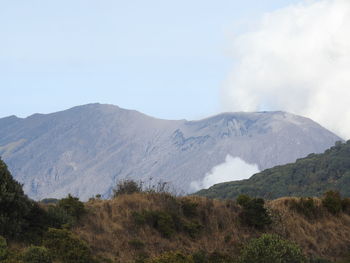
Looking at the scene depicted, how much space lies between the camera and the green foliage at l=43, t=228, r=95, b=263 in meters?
19.3

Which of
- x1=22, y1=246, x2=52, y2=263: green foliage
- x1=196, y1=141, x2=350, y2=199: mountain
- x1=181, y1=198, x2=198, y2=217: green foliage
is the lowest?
x1=22, y1=246, x2=52, y2=263: green foliage

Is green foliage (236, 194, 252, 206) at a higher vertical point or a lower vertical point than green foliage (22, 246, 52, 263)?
higher

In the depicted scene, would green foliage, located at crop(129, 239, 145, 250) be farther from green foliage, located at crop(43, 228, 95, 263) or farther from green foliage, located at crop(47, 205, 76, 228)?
green foliage, located at crop(43, 228, 95, 263)

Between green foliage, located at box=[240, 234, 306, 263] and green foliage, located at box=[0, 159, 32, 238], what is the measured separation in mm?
9074

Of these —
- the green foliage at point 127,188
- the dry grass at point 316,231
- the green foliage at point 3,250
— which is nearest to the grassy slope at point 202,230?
the dry grass at point 316,231

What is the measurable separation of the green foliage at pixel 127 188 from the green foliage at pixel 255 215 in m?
5.67

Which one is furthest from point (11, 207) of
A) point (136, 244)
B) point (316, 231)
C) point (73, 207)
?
point (316, 231)

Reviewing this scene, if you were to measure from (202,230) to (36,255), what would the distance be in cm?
1074

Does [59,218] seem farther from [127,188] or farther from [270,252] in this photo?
[270,252]


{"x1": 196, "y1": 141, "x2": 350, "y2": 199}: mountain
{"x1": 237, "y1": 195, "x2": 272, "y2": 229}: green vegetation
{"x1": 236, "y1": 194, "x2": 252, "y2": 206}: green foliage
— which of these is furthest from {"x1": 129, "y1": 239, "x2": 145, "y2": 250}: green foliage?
{"x1": 196, "y1": 141, "x2": 350, "y2": 199}: mountain

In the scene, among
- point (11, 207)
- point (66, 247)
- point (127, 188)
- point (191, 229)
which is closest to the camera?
point (66, 247)

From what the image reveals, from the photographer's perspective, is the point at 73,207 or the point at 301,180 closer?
the point at 73,207

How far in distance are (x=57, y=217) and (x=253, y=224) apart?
10148 millimetres

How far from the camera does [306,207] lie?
3134cm
